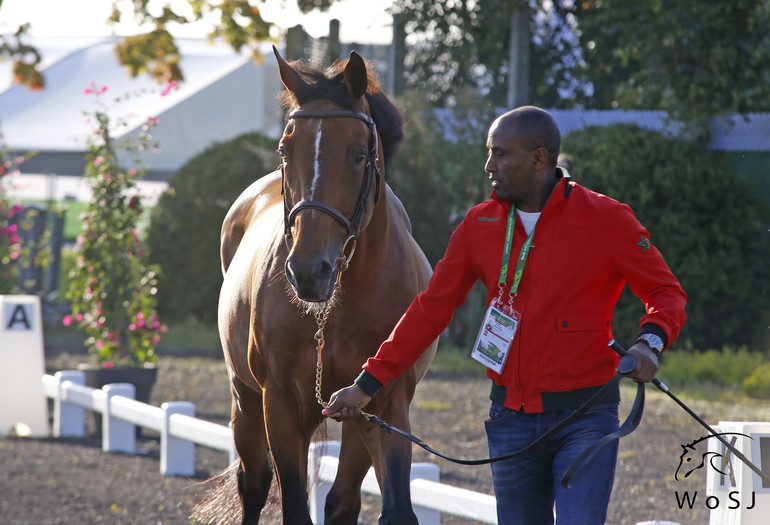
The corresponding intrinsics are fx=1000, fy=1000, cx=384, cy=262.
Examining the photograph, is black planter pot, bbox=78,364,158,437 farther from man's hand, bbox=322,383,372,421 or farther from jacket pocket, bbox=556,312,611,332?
jacket pocket, bbox=556,312,611,332

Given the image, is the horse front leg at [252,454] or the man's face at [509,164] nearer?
the man's face at [509,164]

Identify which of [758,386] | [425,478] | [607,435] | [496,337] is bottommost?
[758,386]

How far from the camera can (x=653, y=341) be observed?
110 inches

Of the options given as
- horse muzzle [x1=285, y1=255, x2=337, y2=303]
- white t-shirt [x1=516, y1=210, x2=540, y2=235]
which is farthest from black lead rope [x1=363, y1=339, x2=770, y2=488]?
horse muzzle [x1=285, y1=255, x2=337, y2=303]

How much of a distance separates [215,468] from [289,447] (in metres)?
3.72

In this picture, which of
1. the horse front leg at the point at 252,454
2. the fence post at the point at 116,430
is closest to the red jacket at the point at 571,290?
the horse front leg at the point at 252,454

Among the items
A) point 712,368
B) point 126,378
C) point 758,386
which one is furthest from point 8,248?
point 758,386

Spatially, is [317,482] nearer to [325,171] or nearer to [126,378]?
[325,171]

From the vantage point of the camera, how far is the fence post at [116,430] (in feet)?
26.3

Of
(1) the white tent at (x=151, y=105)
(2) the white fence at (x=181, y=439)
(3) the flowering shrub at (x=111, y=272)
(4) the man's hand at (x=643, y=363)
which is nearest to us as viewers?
(4) the man's hand at (x=643, y=363)

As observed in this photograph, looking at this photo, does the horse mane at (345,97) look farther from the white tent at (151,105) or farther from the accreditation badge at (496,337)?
the white tent at (151,105)

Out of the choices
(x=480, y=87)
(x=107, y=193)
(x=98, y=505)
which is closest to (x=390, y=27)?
(x=480, y=87)

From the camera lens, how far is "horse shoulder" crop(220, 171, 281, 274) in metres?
5.64

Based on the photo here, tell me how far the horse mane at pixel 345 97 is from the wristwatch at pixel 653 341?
4.82ft
